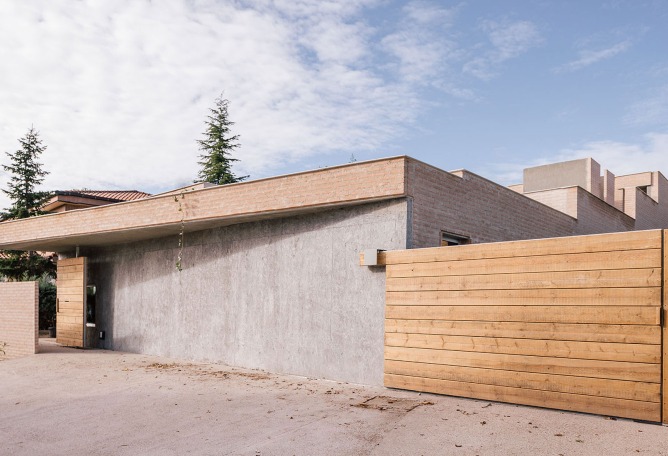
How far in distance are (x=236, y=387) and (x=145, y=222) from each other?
18.1 ft

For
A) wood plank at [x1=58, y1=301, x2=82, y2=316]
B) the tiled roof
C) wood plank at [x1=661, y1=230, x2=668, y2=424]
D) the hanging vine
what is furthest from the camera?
the tiled roof

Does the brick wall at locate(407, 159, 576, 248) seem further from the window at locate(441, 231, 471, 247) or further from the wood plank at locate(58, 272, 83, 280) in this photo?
the wood plank at locate(58, 272, 83, 280)

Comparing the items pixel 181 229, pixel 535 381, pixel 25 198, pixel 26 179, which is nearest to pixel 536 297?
pixel 535 381

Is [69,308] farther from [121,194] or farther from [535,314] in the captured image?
[121,194]

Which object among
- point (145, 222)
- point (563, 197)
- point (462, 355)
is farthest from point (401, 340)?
point (563, 197)

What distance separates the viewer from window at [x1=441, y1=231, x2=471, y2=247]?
9892mm

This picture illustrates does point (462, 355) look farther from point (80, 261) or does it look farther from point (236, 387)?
point (80, 261)

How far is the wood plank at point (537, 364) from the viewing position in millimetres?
6160

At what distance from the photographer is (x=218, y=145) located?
35.8 meters

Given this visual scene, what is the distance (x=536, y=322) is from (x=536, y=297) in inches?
13.1

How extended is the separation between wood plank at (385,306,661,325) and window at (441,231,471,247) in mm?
2034

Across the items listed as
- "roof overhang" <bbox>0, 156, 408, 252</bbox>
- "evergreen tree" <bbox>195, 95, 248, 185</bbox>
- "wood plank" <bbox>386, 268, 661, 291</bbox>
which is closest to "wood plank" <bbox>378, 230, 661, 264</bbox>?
"wood plank" <bbox>386, 268, 661, 291</bbox>

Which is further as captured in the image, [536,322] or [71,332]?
[71,332]

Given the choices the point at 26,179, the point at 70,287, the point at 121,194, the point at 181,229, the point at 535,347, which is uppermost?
the point at 26,179
